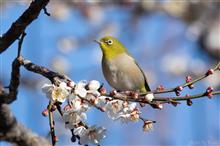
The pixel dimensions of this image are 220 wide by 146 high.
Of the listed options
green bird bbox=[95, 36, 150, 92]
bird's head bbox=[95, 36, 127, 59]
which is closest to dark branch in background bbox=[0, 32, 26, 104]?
green bird bbox=[95, 36, 150, 92]

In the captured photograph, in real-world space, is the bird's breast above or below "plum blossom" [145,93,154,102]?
above

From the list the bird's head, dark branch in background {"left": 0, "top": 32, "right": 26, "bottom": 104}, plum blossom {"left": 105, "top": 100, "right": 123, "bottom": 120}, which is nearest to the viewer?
plum blossom {"left": 105, "top": 100, "right": 123, "bottom": 120}

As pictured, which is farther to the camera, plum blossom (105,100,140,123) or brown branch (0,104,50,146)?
brown branch (0,104,50,146)

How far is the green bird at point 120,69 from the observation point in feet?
9.93

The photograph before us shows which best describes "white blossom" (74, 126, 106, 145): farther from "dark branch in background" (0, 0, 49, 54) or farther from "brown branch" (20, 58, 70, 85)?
"dark branch in background" (0, 0, 49, 54)

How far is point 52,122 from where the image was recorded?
1.78 meters

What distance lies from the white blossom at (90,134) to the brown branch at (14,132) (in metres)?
0.36

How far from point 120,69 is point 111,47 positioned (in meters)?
0.24

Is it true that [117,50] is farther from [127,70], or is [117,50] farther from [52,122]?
[52,122]

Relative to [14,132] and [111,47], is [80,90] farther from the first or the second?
[111,47]

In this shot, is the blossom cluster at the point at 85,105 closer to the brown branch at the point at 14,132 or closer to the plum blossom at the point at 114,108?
the plum blossom at the point at 114,108

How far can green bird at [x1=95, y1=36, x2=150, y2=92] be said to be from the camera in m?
3.03

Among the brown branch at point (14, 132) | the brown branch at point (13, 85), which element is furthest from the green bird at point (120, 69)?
the brown branch at point (13, 85)

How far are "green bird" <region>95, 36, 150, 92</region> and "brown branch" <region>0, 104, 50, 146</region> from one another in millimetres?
727
